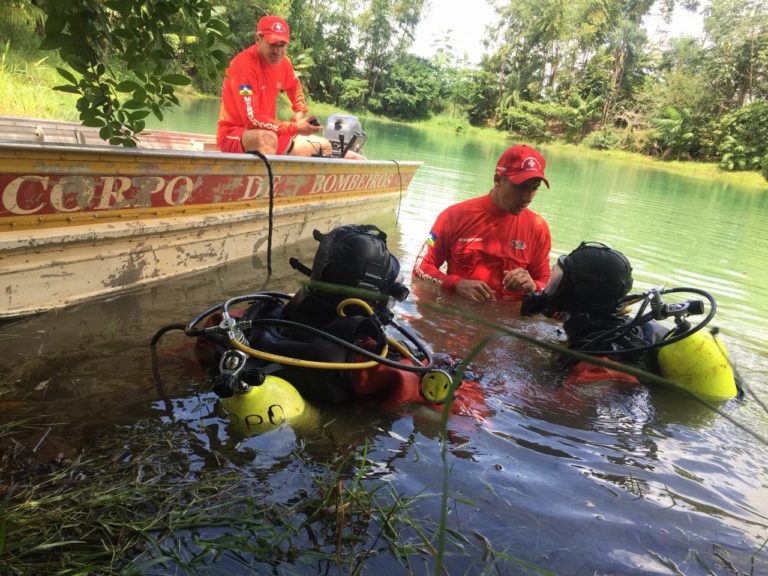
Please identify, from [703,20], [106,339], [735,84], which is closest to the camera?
[106,339]

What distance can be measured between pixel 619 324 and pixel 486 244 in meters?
1.58

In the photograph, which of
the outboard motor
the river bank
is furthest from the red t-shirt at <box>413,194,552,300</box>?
the outboard motor

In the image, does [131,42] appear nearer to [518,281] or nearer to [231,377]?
[231,377]

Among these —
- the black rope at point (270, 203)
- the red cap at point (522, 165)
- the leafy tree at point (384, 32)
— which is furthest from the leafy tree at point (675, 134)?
the black rope at point (270, 203)

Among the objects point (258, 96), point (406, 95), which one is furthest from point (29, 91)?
point (406, 95)

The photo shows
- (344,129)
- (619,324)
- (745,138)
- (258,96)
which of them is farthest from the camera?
(745,138)

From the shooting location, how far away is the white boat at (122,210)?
3557 mm

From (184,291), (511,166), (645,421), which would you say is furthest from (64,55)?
(645,421)

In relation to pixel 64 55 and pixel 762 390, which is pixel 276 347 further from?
pixel 762 390

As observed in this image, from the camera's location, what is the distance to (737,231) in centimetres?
1252

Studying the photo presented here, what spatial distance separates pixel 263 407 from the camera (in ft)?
8.01

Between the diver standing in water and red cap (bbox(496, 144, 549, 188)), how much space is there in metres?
0.08

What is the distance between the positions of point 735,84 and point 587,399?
43884 mm

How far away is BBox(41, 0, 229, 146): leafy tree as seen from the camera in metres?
2.15
